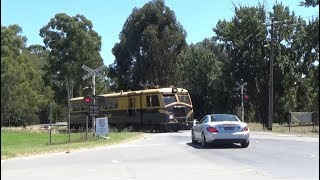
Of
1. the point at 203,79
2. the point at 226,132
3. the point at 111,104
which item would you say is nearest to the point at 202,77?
the point at 203,79

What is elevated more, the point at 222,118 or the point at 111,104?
the point at 111,104

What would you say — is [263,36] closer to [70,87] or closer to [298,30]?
[298,30]

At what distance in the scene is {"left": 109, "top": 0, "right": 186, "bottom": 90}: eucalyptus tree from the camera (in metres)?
66.2

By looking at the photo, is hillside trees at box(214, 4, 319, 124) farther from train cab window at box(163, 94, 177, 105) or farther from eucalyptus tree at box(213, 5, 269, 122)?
train cab window at box(163, 94, 177, 105)

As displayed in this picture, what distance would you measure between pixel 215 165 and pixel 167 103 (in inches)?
955

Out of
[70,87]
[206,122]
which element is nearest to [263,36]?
[70,87]

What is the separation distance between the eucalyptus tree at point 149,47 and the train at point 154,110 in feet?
76.8

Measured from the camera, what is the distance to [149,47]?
65750 mm

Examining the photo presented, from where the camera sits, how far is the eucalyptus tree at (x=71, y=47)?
61281 mm

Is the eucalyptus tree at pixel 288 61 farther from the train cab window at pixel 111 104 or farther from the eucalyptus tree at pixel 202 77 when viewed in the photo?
the train cab window at pixel 111 104

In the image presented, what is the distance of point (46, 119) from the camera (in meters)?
87.6

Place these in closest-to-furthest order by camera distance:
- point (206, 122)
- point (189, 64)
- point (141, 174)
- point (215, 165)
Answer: point (141, 174) < point (215, 165) < point (206, 122) < point (189, 64)

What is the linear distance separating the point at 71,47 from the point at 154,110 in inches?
1003

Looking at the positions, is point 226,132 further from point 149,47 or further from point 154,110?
point 149,47
